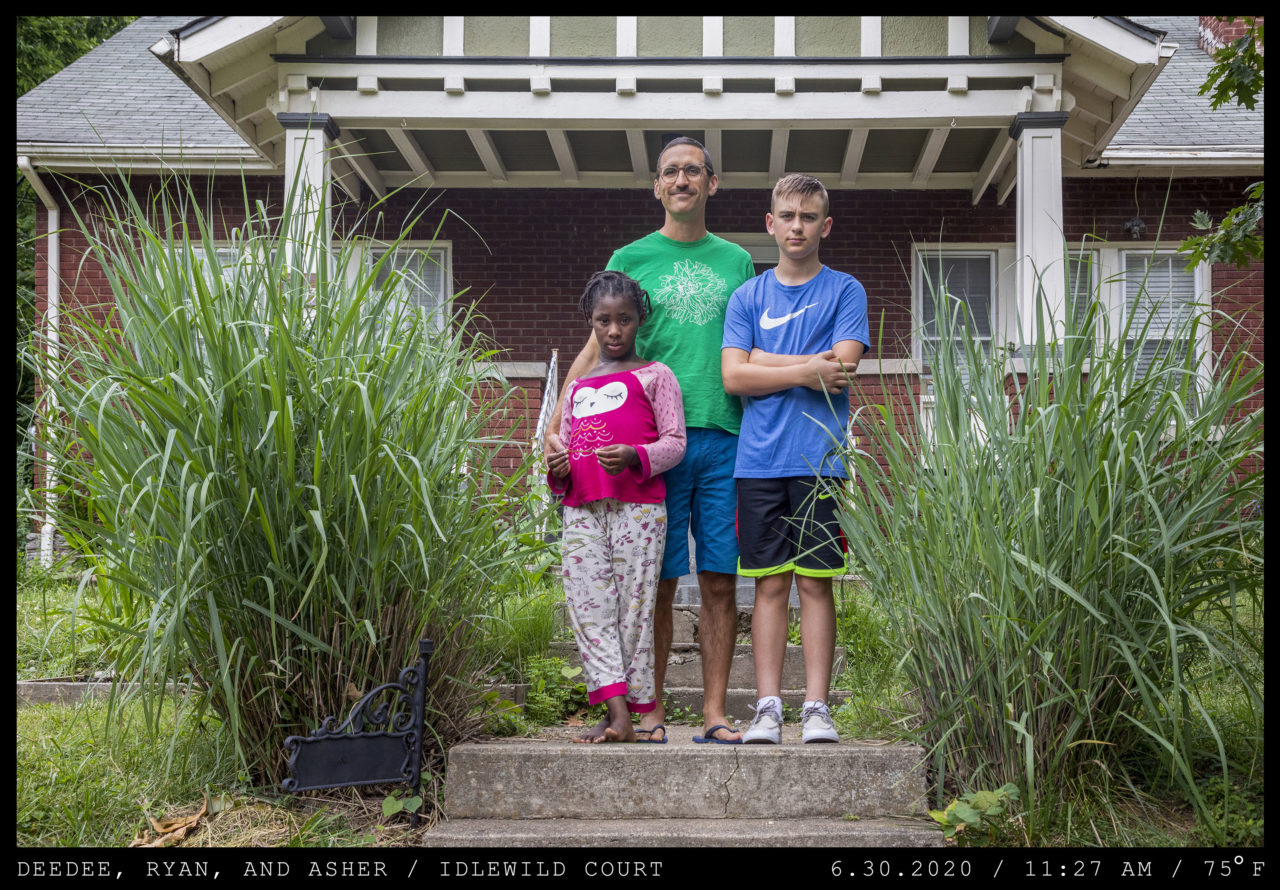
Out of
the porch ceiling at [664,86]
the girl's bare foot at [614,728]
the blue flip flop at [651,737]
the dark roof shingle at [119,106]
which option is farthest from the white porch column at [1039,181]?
the dark roof shingle at [119,106]

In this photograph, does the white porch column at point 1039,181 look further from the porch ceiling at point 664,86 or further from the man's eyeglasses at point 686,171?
the man's eyeglasses at point 686,171

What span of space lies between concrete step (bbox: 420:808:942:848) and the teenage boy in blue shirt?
379 millimetres

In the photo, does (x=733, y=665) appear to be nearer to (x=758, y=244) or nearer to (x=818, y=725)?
(x=818, y=725)

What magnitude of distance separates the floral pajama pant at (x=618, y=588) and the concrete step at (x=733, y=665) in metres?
1.22

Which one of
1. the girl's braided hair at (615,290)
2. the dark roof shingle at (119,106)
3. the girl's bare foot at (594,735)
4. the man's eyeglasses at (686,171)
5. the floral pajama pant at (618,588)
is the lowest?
the girl's bare foot at (594,735)

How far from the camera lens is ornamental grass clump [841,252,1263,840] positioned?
2383 mm

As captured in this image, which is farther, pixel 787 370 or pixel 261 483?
pixel 787 370

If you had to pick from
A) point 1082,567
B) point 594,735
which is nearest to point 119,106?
point 594,735

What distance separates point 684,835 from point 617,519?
37.0 inches

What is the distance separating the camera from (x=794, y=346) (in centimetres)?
314

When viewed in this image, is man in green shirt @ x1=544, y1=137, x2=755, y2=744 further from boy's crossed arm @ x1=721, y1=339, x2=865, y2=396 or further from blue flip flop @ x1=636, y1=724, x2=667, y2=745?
boy's crossed arm @ x1=721, y1=339, x2=865, y2=396

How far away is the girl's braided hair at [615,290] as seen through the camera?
3158 mm

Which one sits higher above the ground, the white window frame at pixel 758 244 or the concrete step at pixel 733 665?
the white window frame at pixel 758 244

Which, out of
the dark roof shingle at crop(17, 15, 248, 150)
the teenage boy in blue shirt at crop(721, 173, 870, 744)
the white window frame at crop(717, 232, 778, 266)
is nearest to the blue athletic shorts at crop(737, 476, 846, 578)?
the teenage boy in blue shirt at crop(721, 173, 870, 744)
